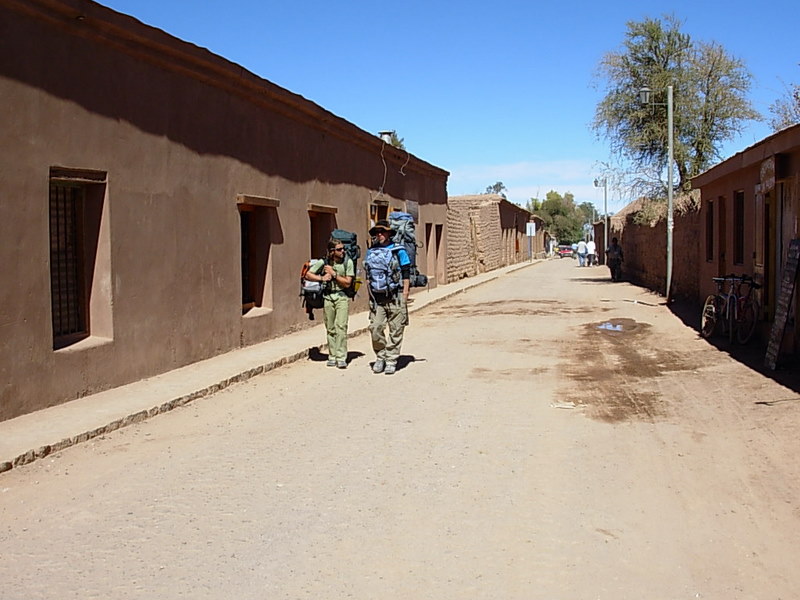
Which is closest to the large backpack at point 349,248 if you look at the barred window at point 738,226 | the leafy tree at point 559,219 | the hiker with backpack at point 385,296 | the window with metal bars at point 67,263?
the hiker with backpack at point 385,296

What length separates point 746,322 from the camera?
12.9 metres

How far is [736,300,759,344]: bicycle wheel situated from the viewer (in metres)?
12.7

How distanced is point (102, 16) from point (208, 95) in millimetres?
2847

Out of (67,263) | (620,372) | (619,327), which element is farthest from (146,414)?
(619,327)

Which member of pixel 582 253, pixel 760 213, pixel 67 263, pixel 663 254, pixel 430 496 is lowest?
pixel 430 496

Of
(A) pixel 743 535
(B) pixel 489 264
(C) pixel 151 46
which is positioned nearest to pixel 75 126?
(C) pixel 151 46

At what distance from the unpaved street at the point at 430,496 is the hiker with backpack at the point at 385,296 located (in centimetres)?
61

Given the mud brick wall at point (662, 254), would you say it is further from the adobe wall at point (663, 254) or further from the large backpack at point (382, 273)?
the large backpack at point (382, 273)

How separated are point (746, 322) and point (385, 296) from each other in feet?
18.3

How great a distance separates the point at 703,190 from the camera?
1877 cm

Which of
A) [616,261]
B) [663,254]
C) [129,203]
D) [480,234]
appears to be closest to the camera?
[129,203]

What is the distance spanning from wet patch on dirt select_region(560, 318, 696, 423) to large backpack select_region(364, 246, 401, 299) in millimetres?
2419

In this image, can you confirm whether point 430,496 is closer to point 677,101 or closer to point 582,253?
point 677,101

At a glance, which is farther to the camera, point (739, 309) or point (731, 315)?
point (731, 315)
